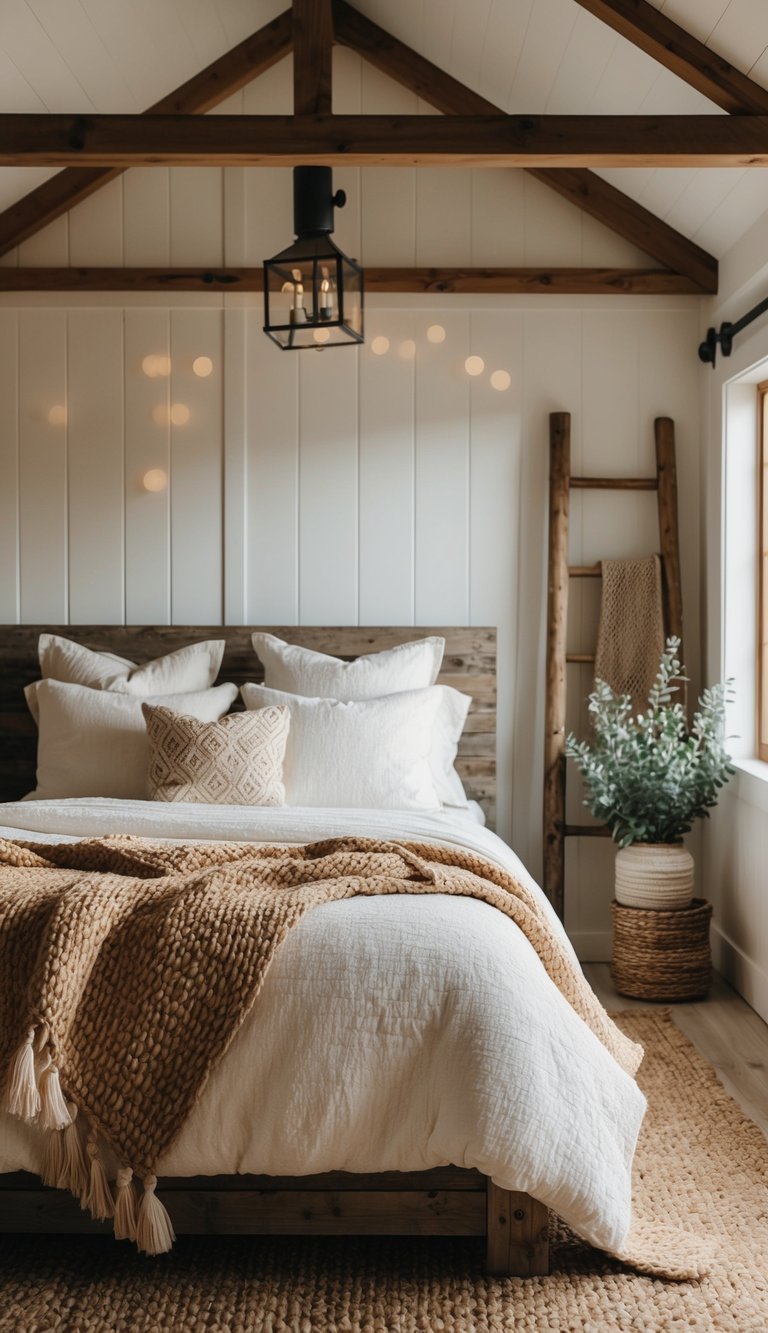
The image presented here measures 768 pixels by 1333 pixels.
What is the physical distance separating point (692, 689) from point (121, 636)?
208 centimetres

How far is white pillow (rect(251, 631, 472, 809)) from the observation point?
387 cm

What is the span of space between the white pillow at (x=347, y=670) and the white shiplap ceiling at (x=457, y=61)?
5.58 ft

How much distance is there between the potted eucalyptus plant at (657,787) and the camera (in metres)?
3.82

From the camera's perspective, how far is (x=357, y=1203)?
84.0 inches

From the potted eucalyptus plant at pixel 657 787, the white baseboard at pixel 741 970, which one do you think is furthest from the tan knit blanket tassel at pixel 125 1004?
the white baseboard at pixel 741 970

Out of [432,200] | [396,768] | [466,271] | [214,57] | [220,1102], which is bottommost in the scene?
[220,1102]

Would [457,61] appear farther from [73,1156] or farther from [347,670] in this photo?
[73,1156]

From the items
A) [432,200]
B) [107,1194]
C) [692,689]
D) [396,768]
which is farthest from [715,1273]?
[432,200]

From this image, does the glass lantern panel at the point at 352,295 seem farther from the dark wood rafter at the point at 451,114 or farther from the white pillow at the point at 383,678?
the white pillow at the point at 383,678

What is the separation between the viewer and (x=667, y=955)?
3801mm

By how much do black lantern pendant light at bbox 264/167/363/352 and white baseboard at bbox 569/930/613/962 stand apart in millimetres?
2286

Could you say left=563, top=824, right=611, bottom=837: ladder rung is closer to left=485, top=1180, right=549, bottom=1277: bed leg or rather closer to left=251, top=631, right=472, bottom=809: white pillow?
left=251, top=631, right=472, bottom=809: white pillow

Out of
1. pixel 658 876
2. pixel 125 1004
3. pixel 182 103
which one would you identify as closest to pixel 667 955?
pixel 658 876

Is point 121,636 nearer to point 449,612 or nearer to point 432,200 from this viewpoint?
point 449,612
